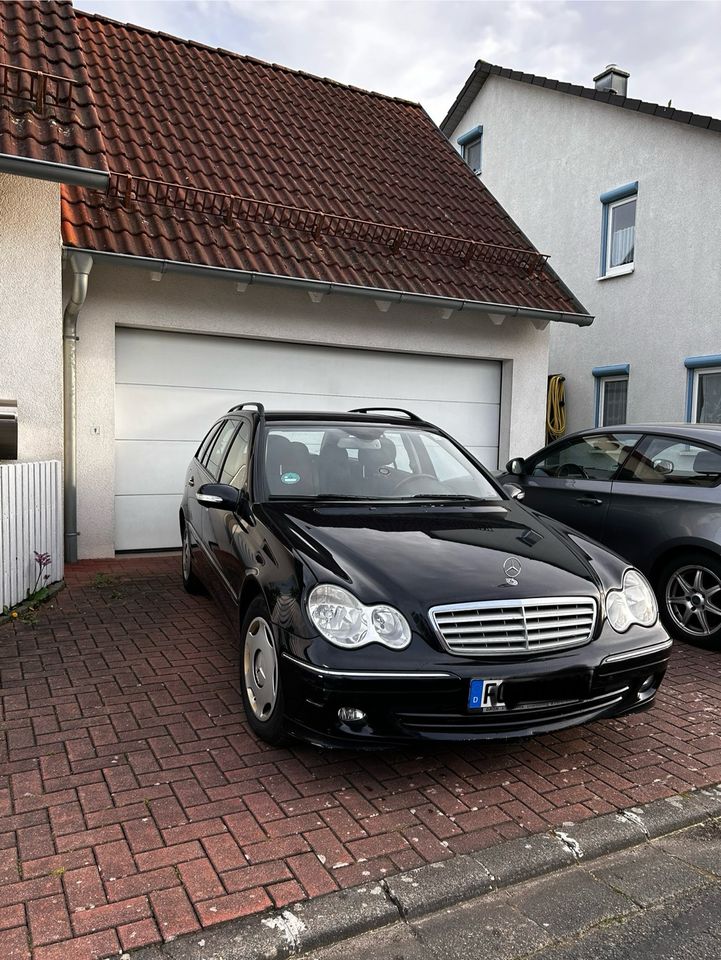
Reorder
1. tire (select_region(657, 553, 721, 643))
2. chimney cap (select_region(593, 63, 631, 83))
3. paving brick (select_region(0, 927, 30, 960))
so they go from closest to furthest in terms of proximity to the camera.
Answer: paving brick (select_region(0, 927, 30, 960)) < tire (select_region(657, 553, 721, 643)) < chimney cap (select_region(593, 63, 631, 83))

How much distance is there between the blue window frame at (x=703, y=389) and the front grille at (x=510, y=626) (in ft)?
30.5

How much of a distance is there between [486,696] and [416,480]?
5.97ft

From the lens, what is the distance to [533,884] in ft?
9.07

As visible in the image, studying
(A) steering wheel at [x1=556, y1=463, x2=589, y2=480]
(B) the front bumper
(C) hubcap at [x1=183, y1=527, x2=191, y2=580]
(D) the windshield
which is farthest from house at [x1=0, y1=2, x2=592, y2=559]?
(B) the front bumper

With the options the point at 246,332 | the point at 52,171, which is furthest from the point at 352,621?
the point at 246,332

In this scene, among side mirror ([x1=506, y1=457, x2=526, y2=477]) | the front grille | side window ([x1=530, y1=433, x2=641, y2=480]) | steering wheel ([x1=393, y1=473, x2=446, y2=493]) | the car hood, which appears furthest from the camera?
side mirror ([x1=506, y1=457, x2=526, y2=477])

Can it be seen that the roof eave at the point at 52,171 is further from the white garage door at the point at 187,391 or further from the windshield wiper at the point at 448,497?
the windshield wiper at the point at 448,497

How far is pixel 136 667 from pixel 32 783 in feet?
4.76

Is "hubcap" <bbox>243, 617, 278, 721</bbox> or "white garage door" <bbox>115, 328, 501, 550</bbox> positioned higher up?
"white garage door" <bbox>115, 328, 501, 550</bbox>

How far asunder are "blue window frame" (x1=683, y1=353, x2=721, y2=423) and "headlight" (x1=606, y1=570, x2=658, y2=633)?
8.65 metres

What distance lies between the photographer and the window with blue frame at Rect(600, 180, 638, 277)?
511 inches

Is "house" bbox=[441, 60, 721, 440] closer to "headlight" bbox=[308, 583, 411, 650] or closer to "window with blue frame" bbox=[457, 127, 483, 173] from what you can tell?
"window with blue frame" bbox=[457, 127, 483, 173]

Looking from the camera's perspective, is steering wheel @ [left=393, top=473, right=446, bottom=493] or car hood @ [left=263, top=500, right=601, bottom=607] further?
steering wheel @ [left=393, top=473, right=446, bottom=493]

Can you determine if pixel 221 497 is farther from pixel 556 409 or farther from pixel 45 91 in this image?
pixel 556 409
